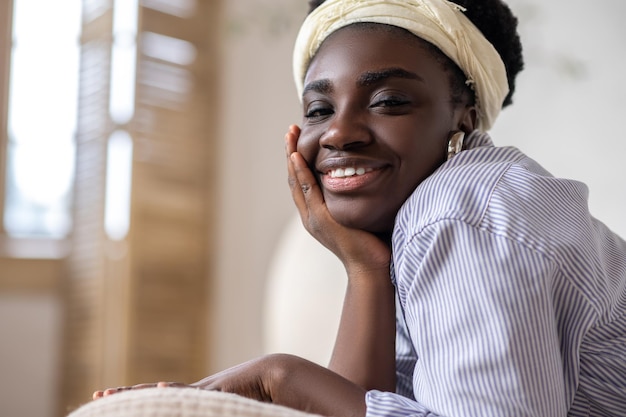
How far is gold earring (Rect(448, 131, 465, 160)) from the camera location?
3.87ft

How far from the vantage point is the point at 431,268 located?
2.92 feet

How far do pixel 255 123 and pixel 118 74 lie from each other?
23.3 inches

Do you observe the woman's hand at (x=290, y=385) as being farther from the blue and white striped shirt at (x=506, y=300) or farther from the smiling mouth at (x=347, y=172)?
the smiling mouth at (x=347, y=172)

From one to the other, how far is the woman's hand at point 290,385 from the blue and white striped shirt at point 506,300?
56 mm

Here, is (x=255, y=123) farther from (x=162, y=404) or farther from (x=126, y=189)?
(x=162, y=404)

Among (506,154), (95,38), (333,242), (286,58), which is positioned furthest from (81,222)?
(506,154)

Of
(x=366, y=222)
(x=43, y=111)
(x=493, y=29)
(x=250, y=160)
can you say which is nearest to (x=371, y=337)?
(x=366, y=222)

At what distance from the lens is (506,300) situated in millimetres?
824

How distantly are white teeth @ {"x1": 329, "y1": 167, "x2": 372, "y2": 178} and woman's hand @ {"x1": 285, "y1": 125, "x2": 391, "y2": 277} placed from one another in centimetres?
8

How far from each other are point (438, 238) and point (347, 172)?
11.7 inches

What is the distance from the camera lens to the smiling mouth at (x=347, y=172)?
113 centimetres

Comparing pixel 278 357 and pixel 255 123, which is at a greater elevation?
pixel 255 123

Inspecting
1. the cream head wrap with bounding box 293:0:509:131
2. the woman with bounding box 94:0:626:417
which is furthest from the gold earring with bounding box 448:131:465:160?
the cream head wrap with bounding box 293:0:509:131

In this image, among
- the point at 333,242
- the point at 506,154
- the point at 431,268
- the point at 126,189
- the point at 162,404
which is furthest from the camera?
the point at 126,189
